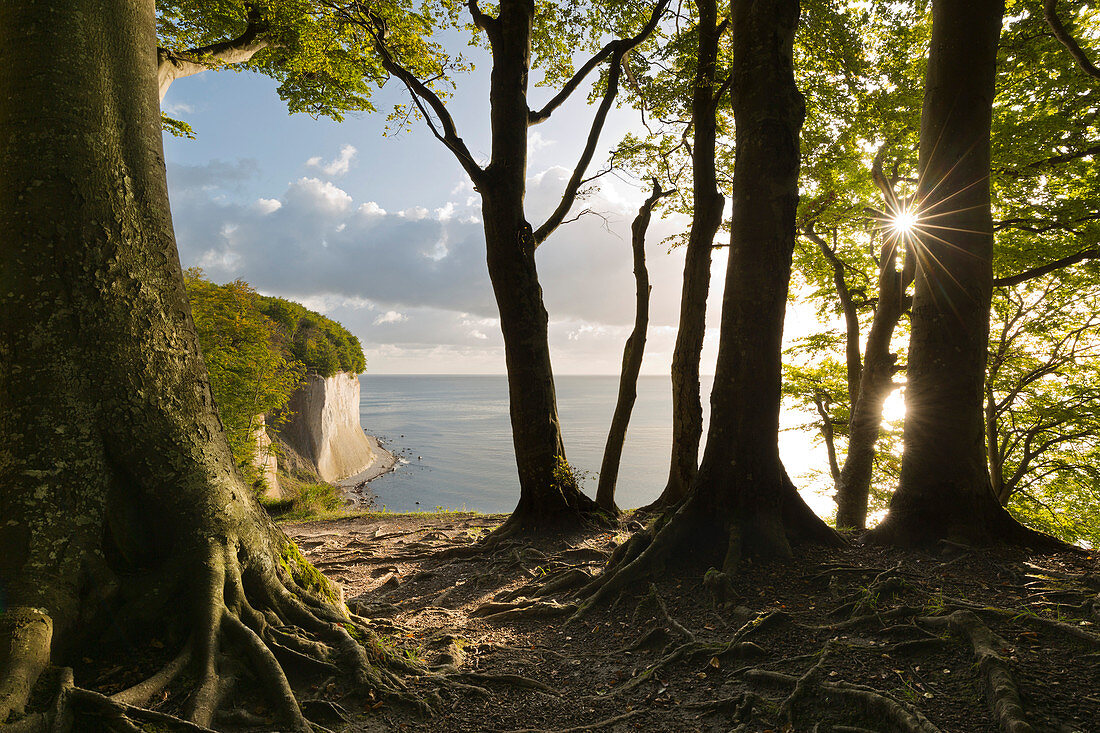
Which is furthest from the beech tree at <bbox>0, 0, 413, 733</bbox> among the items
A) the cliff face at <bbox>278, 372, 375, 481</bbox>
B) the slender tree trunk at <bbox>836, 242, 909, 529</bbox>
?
the cliff face at <bbox>278, 372, 375, 481</bbox>

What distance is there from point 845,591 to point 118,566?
521 centimetres

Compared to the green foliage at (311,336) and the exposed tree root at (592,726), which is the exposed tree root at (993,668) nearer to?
the exposed tree root at (592,726)

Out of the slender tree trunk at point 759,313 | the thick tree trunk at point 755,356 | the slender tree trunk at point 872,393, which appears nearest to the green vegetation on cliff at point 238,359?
the thick tree trunk at point 755,356

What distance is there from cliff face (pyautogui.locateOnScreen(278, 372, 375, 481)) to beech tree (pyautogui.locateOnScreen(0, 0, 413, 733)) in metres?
33.5

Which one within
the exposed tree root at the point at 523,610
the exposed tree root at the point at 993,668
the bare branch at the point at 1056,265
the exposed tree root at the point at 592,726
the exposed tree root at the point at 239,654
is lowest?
the exposed tree root at the point at 523,610

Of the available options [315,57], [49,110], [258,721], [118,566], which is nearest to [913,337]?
[258,721]

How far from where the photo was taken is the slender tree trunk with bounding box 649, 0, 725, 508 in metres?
9.05

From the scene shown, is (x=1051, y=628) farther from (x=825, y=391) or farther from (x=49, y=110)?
(x=825, y=391)

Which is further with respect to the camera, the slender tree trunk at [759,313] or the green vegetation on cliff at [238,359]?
the green vegetation on cliff at [238,359]

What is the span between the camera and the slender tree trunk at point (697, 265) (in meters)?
9.05

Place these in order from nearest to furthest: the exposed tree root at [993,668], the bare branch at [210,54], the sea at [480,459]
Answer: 1. the exposed tree root at [993,668]
2. the bare branch at [210,54]
3. the sea at [480,459]

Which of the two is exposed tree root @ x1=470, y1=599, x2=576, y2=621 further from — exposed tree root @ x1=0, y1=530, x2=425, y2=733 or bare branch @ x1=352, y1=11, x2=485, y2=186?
bare branch @ x1=352, y1=11, x2=485, y2=186

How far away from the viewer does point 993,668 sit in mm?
2781

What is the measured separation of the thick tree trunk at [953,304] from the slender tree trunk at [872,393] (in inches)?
252
